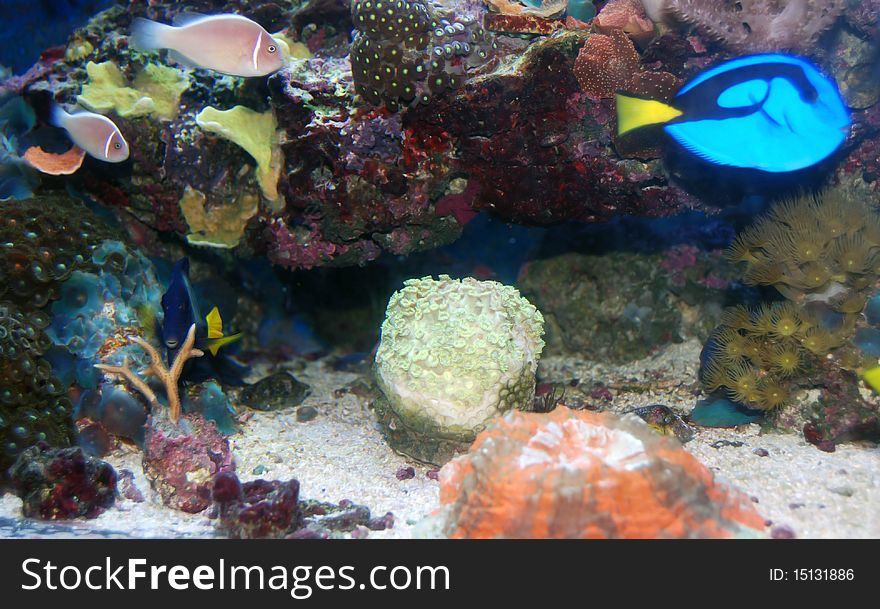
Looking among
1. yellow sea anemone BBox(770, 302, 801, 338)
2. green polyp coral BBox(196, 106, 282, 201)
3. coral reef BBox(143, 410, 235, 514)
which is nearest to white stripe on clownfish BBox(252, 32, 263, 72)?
green polyp coral BBox(196, 106, 282, 201)

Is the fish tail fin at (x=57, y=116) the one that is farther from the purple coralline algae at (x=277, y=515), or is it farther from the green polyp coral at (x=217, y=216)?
the purple coralline algae at (x=277, y=515)

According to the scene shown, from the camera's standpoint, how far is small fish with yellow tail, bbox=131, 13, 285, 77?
A: 11.1 feet

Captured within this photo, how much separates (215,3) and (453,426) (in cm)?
412

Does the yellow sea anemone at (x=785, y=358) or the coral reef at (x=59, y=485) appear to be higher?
the yellow sea anemone at (x=785, y=358)

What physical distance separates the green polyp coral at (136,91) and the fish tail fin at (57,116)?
0.19 metres

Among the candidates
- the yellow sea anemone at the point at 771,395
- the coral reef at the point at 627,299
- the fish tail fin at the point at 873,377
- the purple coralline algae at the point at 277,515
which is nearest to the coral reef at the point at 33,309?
the purple coralline algae at the point at 277,515

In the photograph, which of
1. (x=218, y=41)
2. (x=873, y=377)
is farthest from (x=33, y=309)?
(x=873, y=377)

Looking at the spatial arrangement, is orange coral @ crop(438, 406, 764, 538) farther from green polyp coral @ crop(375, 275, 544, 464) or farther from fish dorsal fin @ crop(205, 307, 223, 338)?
fish dorsal fin @ crop(205, 307, 223, 338)

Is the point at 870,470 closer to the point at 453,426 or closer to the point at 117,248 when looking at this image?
the point at 453,426

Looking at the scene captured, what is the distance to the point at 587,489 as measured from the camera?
2.17 m

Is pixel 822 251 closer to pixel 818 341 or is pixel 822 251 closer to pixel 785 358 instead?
pixel 818 341

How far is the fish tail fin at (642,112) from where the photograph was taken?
2.98m

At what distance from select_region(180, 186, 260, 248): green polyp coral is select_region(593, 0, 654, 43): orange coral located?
2.73 meters
